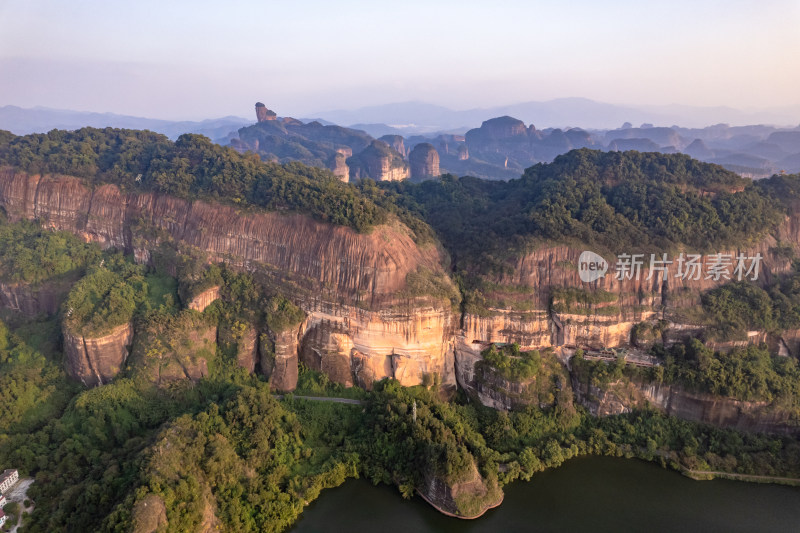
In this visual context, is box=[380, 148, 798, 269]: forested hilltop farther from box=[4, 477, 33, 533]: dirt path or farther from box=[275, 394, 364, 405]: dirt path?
box=[4, 477, 33, 533]: dirt path

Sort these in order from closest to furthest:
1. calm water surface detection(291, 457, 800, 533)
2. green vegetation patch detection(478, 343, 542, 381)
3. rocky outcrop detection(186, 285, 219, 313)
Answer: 1. calm water surface detection(291, 457, 800, 533)
2. green vegetation patch detection(478, 343, 542, 381)
3. rocky outcrop detection(186, 285, 219, 313)

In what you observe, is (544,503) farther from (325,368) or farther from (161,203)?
(161,203)

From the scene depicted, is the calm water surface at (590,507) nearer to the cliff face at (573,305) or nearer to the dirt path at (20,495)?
the cliff face at (573,305)

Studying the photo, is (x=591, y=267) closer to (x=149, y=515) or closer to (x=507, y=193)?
(x=507, y=193)

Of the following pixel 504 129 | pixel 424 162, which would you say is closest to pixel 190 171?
pixel 424 162

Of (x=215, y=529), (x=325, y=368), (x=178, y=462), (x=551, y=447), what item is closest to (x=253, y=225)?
(x=325, y=368)

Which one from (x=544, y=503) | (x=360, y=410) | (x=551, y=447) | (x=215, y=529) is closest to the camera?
(x=215, y=529)

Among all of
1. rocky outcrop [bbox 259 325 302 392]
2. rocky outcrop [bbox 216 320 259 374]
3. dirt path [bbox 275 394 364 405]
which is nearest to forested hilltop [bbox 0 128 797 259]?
rocky outcrop [bbox 259 325 302 392]
